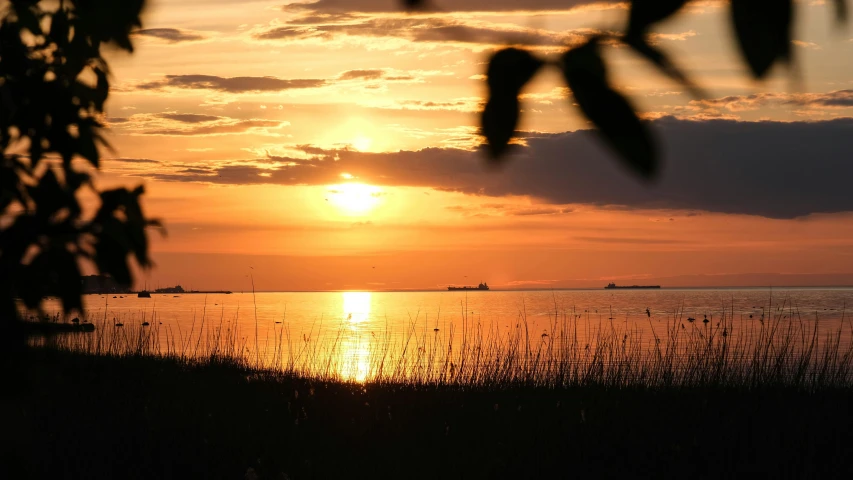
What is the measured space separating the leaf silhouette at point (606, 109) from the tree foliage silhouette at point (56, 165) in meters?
1.22

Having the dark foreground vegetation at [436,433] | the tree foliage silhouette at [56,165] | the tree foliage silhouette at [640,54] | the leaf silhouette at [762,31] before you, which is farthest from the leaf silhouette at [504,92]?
the dark foreground vegetation at [436,433]

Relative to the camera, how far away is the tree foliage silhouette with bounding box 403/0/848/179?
73 cm

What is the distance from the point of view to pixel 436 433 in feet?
27.9

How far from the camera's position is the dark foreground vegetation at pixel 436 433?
7129 millimetres

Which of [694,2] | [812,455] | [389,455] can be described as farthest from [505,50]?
[812,455]

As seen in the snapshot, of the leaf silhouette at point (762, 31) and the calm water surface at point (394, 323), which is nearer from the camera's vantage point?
the leaf silhouette at point (762, 31)

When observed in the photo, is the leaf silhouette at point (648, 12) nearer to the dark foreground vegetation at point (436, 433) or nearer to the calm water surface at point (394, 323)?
the calm water surface at point (394, 323)

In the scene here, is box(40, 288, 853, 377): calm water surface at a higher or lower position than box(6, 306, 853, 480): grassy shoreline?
lower

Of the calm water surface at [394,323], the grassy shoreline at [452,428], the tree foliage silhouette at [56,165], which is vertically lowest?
the calm water surface at [394,323]

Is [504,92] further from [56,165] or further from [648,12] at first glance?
[56,165]

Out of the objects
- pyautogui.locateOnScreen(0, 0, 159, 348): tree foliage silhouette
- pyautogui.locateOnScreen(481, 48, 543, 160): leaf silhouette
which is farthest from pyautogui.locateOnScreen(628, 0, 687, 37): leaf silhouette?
pyautogui.locateOnScreen(0, 0, 159, 348): tree foliage silhouette

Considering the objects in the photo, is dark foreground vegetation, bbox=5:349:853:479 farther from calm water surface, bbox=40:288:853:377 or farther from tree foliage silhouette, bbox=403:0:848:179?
tree foliage silhouette, bbox=403:0:848:179

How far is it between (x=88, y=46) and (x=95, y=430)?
6422mm

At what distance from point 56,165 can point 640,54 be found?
2.30 metres
